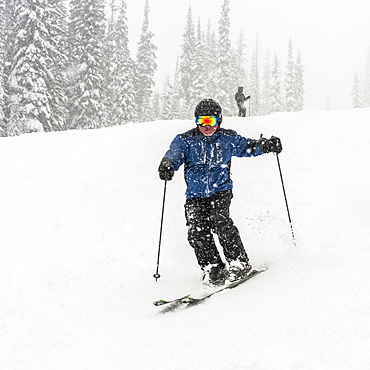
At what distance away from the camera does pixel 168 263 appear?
5.03 metres

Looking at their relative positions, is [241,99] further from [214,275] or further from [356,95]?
[356,95]

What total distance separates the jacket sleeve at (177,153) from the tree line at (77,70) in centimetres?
1972

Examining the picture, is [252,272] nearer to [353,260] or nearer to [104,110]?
[353,260]

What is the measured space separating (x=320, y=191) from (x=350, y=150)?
7.58ft

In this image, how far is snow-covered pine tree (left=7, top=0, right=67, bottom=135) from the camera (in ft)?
71.7

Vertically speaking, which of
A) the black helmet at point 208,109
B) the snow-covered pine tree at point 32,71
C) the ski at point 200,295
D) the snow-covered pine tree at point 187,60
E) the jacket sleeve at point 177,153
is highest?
the snow-covered pine tree at point 187,60

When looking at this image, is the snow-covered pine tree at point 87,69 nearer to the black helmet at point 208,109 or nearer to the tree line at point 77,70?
the tree line at point 77,70

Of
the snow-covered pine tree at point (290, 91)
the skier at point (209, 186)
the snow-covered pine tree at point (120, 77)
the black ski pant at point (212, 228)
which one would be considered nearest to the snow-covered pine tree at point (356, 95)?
the snow-covered pine tree at point (290, 91)

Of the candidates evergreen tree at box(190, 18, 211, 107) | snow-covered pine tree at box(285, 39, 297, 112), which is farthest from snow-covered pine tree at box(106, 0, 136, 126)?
snow-covered pine tree at box(285, 39, 297, 112)

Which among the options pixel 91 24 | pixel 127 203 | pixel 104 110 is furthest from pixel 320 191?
pixel 91 24

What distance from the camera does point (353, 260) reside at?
3.81 meters

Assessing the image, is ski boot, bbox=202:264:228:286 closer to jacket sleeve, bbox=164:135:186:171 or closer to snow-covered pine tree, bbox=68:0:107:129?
jacket sleeve, bbox=164:135:186:171

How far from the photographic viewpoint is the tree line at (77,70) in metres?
22.2

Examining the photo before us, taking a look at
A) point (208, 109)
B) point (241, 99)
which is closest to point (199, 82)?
point (241, 99)
